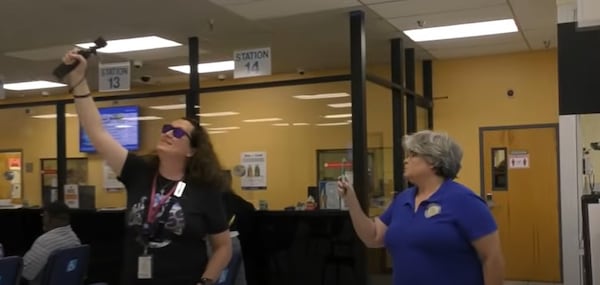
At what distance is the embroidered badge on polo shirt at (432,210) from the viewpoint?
229 centimetres

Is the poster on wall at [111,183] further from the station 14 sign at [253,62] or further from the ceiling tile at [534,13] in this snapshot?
the ceiling tile at [534,13]

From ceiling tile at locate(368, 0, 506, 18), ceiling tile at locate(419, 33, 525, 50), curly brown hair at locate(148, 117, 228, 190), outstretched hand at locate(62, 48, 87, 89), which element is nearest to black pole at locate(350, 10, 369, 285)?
ceiling tile at locate(368, 0, 506, 18)

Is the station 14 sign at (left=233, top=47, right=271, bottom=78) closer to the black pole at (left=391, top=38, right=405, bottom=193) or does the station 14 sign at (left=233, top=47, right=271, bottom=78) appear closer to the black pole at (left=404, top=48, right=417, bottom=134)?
the black pole at (left=391, top=38, right=405, bottom=193)

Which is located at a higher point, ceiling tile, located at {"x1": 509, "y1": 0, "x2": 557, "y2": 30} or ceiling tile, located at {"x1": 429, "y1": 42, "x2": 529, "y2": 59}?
ceiling tile, located at {"x1": 509, "y1": 0, "x2": 557, "y2": 30}

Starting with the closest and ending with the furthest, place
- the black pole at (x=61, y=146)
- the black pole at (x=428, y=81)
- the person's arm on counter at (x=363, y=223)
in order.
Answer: the person's arm on counter at (x=363, y=223), the black pole at (x=61, y=146), the black pole at (x=428, y=81)

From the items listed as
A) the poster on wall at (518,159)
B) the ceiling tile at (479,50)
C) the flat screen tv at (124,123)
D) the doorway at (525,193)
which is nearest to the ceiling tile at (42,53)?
the flat screen tv at (124,123)

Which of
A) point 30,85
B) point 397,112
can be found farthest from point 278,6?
point 30,85

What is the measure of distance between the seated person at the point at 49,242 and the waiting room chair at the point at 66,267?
158 millimetres

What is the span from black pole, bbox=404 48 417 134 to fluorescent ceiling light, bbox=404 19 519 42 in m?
0.57

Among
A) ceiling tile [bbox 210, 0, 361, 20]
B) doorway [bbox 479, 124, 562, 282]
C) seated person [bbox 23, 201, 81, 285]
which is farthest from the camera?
doorway [bbox 479, 124, 562, 282]

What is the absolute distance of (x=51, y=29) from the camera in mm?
6324

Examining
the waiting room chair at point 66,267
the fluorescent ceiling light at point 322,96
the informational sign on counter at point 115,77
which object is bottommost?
the waiting room chair at point 66,267

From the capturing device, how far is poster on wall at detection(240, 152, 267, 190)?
7.00 metres

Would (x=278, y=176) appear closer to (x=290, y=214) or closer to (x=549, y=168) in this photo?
(x=290, y=214)
